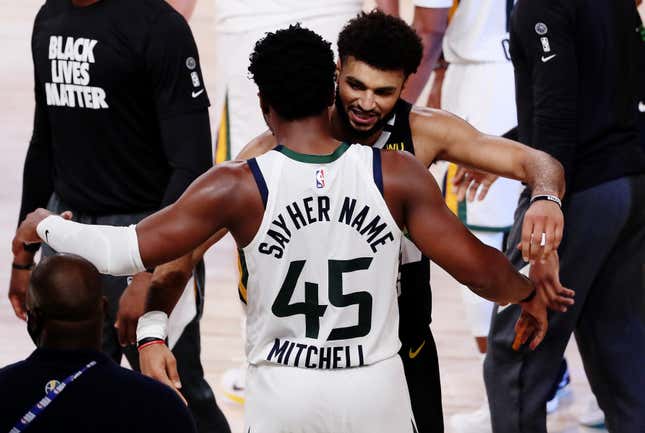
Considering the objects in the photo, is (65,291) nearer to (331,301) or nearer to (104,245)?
(104,245)

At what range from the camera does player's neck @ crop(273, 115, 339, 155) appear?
10.8 ft

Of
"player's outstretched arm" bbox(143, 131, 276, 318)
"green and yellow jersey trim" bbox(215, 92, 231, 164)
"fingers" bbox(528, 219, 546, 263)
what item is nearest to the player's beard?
"player's outstretched arm" bbox(143, 131, 276, 318)

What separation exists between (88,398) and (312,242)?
2.78ft

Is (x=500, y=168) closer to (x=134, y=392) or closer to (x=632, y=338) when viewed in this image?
(x=632, y=338)

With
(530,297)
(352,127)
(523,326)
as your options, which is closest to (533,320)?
(523,326)

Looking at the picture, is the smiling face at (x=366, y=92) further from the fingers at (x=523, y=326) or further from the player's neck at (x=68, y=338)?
the player's neck at (x=68, y=338)

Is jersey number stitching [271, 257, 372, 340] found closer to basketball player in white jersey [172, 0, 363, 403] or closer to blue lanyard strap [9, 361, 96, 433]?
blue lanyard strap [9, 361, 96, 433]

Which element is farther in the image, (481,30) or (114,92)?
(481,30)

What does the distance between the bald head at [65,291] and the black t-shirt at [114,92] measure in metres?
1.51

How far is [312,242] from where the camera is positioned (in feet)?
10.7

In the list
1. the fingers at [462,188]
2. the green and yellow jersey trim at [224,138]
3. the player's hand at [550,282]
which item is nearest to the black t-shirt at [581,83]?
the fingers at [462,188]

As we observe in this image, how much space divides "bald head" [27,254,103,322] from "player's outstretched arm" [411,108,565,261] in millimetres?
1338

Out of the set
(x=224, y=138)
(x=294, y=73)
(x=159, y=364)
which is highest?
(x=294, y=73)

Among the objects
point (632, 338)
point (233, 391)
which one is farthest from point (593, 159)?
point (233, 391)
